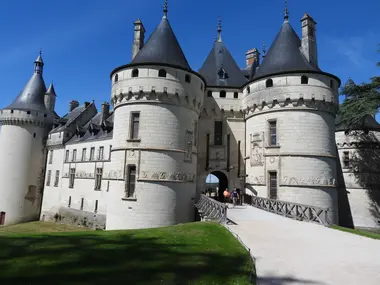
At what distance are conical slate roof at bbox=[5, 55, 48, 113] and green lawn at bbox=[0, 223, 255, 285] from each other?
31375 mm

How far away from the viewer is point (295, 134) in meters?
19.1

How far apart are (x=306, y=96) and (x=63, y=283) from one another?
18.0 metres

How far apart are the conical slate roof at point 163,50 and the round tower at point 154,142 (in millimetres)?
72

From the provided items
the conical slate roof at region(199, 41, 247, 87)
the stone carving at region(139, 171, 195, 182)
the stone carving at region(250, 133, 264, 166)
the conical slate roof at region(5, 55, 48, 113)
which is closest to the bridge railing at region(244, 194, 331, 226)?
the stone carving at region(250, 133, 264, 166)

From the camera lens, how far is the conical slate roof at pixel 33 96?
35750 mm

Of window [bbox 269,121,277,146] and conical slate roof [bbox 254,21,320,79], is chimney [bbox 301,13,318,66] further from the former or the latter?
window [bbox 269,121,277,146]

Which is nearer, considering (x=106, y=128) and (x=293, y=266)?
(x=293, y=266)

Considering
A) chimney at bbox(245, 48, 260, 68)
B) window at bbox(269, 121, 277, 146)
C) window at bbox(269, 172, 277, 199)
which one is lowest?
window at bbox(269, 172, 277, 199)

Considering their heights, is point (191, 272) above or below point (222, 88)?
below

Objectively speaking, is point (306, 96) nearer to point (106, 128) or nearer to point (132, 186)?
point (132, 186)

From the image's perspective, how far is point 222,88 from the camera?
23.6 meters

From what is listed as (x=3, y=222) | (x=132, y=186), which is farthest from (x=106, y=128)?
(x=3, y=222)

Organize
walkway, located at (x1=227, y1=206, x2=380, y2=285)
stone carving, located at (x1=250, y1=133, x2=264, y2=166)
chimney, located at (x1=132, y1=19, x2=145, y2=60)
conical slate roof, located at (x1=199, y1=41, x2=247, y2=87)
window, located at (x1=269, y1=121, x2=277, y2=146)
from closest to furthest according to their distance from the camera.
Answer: walkway, located at (x1=227, y1=206, x2=380, y2=285) < window, located at (x1=269, y1=121, x2=277, y2=146) < stone carving, located at (x1=250, y1=133, x2=264, y2=166) < chimney, located at (x1=132, y1=19, x2=145, y2=60) < conical slate roof, located at (x1=199, y1=41, x2=247, y2=87)

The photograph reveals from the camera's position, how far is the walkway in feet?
20.0
